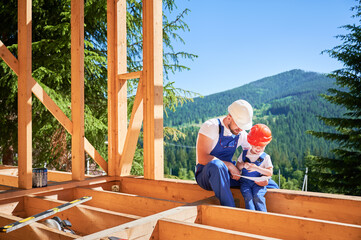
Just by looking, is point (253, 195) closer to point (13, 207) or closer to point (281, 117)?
point (13, 207)

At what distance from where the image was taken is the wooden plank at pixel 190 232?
1812 mm

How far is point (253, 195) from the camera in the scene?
2.50 m

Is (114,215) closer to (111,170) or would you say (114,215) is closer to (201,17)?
(111,170)

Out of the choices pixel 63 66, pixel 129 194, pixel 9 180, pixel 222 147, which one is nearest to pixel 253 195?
pixel 222 147

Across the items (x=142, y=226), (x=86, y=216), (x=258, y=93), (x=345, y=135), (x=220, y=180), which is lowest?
(x=86, y=216)

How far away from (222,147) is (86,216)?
1339 mm

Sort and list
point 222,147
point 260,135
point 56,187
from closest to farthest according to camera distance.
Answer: point 260,135 → point 222,147 → point 56,187

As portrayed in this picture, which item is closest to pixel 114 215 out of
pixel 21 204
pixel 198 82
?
pixel 21 204

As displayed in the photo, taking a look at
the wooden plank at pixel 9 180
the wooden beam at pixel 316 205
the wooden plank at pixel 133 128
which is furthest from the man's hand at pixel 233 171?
the wooden plank at pixel 9 180

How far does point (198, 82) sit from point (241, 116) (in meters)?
110

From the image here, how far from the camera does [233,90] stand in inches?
3526

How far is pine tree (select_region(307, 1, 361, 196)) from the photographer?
12.5 meters

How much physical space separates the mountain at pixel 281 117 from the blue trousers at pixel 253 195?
91.9 ft

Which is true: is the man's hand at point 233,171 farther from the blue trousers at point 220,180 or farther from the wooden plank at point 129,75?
the wooden plank at point 129,75
